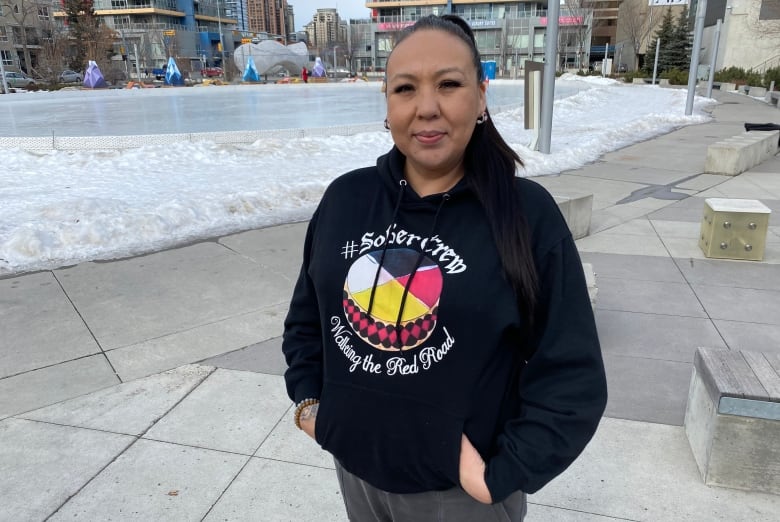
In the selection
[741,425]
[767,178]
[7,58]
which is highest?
[7,58]

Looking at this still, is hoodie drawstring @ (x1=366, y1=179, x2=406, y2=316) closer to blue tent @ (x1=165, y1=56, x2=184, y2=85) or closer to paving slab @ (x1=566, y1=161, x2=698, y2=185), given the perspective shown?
paving slab @ (x1=566, y1=161, x2=698, y2=185)

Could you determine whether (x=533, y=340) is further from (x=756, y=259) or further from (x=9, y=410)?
(x=756, y=259)

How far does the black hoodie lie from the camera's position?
51.1 inches

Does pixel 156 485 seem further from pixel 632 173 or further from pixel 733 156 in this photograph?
pixel 733 156

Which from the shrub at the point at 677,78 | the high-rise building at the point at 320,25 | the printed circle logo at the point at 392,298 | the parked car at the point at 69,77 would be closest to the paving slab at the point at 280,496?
the printed circle logo at the point at 392,298

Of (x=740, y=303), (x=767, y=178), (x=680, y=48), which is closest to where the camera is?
(x=740, y=303)

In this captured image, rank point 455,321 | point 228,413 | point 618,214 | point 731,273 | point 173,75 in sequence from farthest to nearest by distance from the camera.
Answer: point 173,75, point 618,214, point 731,273, point 228,413, point 455,321

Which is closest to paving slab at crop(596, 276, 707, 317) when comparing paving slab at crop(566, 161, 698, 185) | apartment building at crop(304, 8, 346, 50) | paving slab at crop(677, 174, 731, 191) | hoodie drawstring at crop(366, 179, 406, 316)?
hoodie drawstring at crop(366, 179, 406, 316)

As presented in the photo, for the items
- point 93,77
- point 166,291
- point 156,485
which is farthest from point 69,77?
point 156,485

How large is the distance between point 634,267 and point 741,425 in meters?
3.31

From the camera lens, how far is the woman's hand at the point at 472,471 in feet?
4.36

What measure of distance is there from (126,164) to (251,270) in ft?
22.8

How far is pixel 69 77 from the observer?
53.0 metres

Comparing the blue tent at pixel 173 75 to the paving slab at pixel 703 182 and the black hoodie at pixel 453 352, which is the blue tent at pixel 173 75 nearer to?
the paving slab at pixel 703 182
